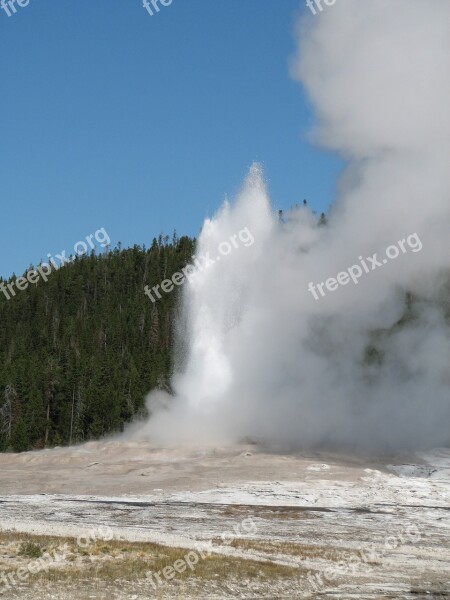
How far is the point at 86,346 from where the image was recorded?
10100cm

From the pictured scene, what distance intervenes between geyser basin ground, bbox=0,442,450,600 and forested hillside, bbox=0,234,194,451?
86.0ft

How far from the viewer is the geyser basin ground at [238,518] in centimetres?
1541

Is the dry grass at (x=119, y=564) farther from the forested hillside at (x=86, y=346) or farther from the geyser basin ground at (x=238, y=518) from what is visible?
the forested hillside at (x=86, y=346)

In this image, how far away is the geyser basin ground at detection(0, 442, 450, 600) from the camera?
→ 1541 cm

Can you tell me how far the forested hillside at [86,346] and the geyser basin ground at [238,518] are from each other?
86.0ft

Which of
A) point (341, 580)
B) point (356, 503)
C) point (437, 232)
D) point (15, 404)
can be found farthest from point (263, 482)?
point (15, 404)

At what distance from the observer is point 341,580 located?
16.2m

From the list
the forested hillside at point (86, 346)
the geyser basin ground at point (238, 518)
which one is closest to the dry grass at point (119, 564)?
the geyser basin ground at point (238, 518)

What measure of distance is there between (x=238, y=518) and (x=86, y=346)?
77.9 meters

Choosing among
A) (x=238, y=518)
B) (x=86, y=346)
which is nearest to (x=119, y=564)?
(x=238, y=518)

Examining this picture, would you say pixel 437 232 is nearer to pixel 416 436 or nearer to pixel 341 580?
pixel 416 436

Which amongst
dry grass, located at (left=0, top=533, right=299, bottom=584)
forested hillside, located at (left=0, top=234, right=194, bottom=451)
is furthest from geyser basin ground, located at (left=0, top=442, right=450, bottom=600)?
forested hillside, located at (left=0, top=234, right=194, bottom=451)

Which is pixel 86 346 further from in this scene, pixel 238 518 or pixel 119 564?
pixel 119 564

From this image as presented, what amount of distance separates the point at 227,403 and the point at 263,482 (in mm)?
12449
